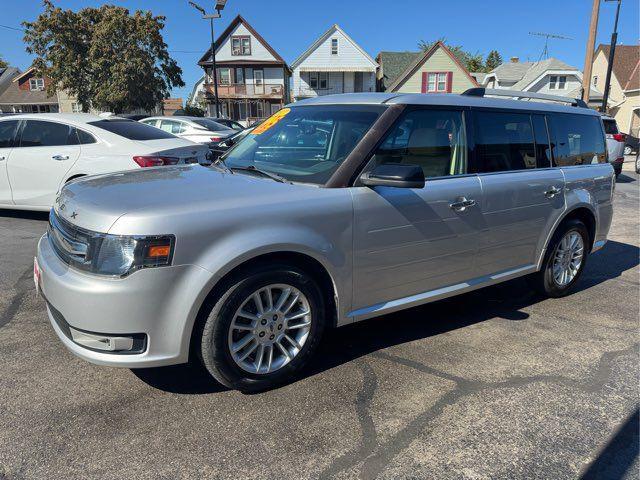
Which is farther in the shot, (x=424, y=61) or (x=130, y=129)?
(x=424, y=61)

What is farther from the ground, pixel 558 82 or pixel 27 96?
pixel 27 96

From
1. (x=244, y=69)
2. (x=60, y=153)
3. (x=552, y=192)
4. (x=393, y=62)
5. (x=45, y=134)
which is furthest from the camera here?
(x=393, y=62)

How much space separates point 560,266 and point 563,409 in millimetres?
2070

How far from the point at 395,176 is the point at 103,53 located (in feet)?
113

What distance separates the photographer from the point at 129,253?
232 cm

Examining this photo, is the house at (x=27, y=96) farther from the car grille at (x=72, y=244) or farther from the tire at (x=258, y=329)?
the tire at (x=258, y=329)

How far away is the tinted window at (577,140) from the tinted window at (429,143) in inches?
51.7

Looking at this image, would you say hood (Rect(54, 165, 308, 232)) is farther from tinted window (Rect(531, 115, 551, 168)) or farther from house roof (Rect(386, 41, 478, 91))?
house roof (Rect(386, 41, 478, 91))

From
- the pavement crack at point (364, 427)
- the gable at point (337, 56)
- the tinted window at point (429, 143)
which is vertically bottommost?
the pavement crack at point (364, 427)

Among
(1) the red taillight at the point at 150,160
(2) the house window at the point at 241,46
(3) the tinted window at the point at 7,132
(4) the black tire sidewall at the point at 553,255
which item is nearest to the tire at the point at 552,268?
(4) the black tire sidewall at the point at 553,255

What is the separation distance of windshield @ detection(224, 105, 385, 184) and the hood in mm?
253

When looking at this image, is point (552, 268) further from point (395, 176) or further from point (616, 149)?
point (616, 149)

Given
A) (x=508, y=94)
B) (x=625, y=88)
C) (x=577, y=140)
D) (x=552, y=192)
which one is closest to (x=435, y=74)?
(x=625, y=88)

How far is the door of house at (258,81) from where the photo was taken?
136 ft
